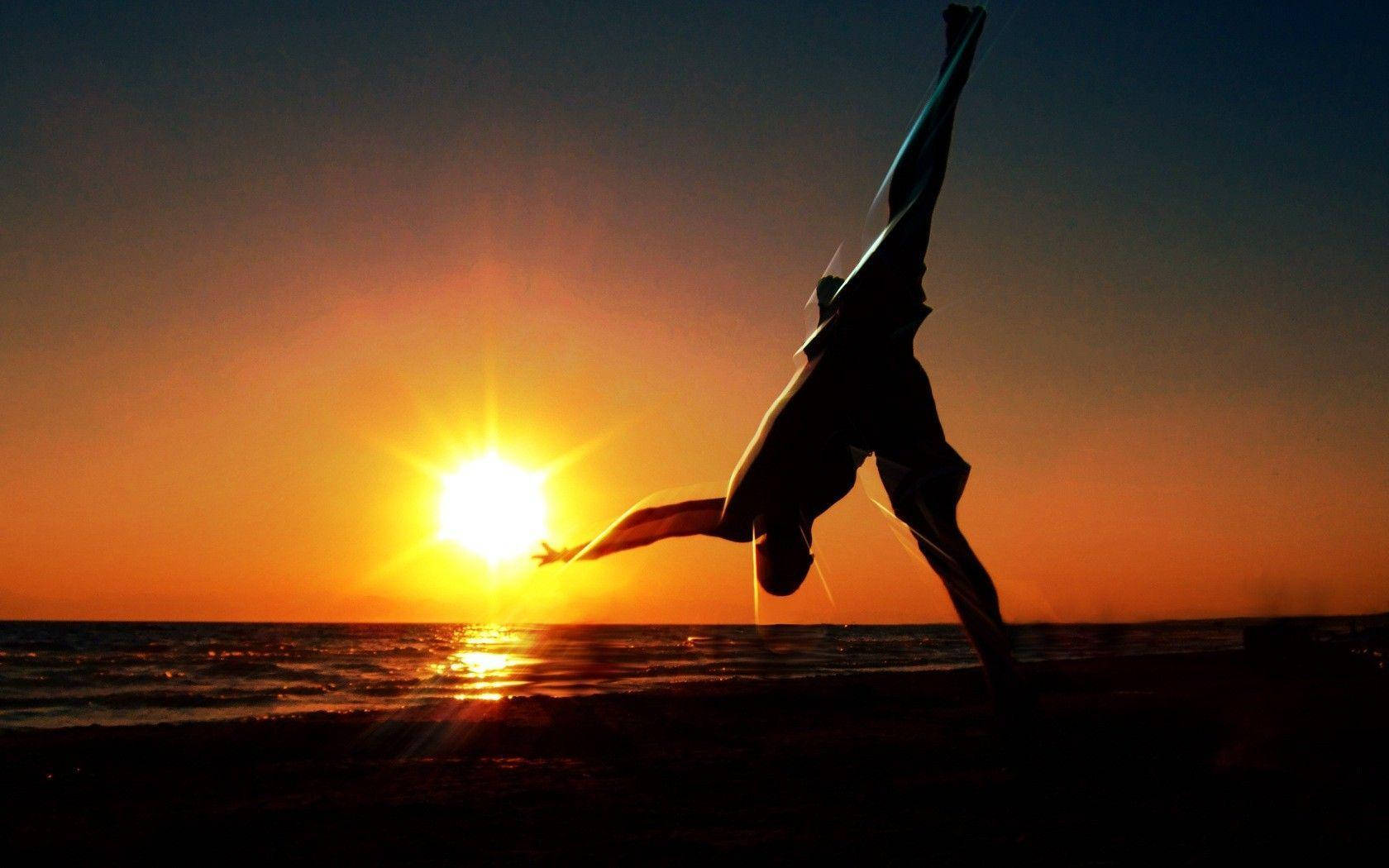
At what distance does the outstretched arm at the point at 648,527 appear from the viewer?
5.93m

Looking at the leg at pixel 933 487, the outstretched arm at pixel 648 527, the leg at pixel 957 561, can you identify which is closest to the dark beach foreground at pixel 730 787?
the leg at pixel 957 561

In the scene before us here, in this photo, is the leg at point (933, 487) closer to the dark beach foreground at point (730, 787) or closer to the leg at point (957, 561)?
the leg at point (957, 561)

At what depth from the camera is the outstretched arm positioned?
5.93 m

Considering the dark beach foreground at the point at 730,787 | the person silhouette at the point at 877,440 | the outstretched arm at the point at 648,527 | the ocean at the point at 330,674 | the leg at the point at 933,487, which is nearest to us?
the person silhouette at the point at 877,440

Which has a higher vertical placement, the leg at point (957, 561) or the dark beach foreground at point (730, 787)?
the leg at point (957, 561)

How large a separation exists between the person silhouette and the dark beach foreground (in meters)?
1.17

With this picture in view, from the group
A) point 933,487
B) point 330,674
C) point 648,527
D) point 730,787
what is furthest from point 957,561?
point 330,674

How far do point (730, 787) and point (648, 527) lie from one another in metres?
2.76

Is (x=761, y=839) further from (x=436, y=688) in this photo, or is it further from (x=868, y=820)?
(x=436, y=688)

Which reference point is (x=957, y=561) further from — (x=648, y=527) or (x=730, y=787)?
(x=730, y=787)

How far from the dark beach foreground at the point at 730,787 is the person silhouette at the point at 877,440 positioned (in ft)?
3.83

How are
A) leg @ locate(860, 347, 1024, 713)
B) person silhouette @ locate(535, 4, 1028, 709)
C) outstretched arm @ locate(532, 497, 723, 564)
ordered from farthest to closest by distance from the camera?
outstretched arm @ locate(532, 497, 723, 564) < leg @ locate(860, 347, 1024, 713) < person silhouette @ locate(535, 4, 1028, 709)

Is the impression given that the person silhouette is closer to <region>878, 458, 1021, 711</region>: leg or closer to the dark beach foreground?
<region>878, 458, 1021, 711</region>: leg

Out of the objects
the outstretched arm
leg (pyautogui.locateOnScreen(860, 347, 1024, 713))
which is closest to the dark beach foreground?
leg (pyautogui.locateOnScreen(860, 347, 1024, 713))
